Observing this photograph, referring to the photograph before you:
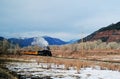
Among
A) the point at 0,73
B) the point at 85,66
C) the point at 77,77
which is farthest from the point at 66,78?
the point at 85,66

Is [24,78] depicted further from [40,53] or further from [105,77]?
[40,53]

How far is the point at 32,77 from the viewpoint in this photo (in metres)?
32.6

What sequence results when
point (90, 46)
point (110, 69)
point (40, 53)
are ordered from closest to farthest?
point (110, 69) → point (40, 53) → point (90, 46)

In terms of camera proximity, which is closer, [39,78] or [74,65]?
[39,78]

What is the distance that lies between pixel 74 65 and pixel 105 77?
50.7 feet

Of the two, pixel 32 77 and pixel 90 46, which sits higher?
pixel 90 46

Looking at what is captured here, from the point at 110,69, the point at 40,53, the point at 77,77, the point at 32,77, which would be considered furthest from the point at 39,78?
the point at 40,53

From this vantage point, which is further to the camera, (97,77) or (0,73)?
(97,77)

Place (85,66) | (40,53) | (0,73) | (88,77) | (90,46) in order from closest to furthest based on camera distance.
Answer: (0,73) < (88,77) < (85,66) < (40,53) < (90,46)

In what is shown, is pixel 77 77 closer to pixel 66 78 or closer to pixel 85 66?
pixel 66 78

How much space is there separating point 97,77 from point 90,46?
14262cm

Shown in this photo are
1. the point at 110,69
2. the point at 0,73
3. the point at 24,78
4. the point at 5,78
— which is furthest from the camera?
the point at 110,69

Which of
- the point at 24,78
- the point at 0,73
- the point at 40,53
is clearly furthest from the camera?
the point at 40,53

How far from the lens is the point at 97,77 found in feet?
108
